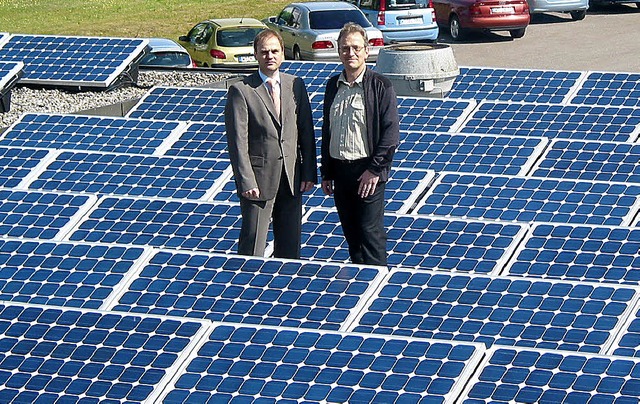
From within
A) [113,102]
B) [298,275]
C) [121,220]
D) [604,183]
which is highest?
[298,275]

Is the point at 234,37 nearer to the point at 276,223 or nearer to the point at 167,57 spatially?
the point at 167,57

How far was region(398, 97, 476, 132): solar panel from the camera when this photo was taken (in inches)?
554

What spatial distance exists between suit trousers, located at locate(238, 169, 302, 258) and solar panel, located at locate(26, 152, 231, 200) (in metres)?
2.20

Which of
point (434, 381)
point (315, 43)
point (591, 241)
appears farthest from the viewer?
point (315, 43)

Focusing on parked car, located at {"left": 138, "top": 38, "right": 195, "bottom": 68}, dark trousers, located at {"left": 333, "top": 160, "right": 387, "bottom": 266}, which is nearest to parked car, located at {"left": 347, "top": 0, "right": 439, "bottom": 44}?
parked car, located at {"left": 138, "top": 38, "right": 195, "bottom": 68}

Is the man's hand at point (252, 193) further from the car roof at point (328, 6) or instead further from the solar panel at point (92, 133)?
the car roof at point (328, 6)

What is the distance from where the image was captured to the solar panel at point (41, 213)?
1005cm

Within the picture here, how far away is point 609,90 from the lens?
619 inches

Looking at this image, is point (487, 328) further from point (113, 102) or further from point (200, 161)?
point (113, 102)

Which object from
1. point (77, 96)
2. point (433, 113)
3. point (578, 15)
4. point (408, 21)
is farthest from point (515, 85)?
point (578, 15)

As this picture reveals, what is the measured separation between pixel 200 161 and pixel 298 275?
473 centimetres

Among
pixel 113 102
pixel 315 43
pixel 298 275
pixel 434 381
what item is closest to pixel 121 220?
pixel 298 275

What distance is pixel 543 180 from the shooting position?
10.5m

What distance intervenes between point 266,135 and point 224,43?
18.5 metres
